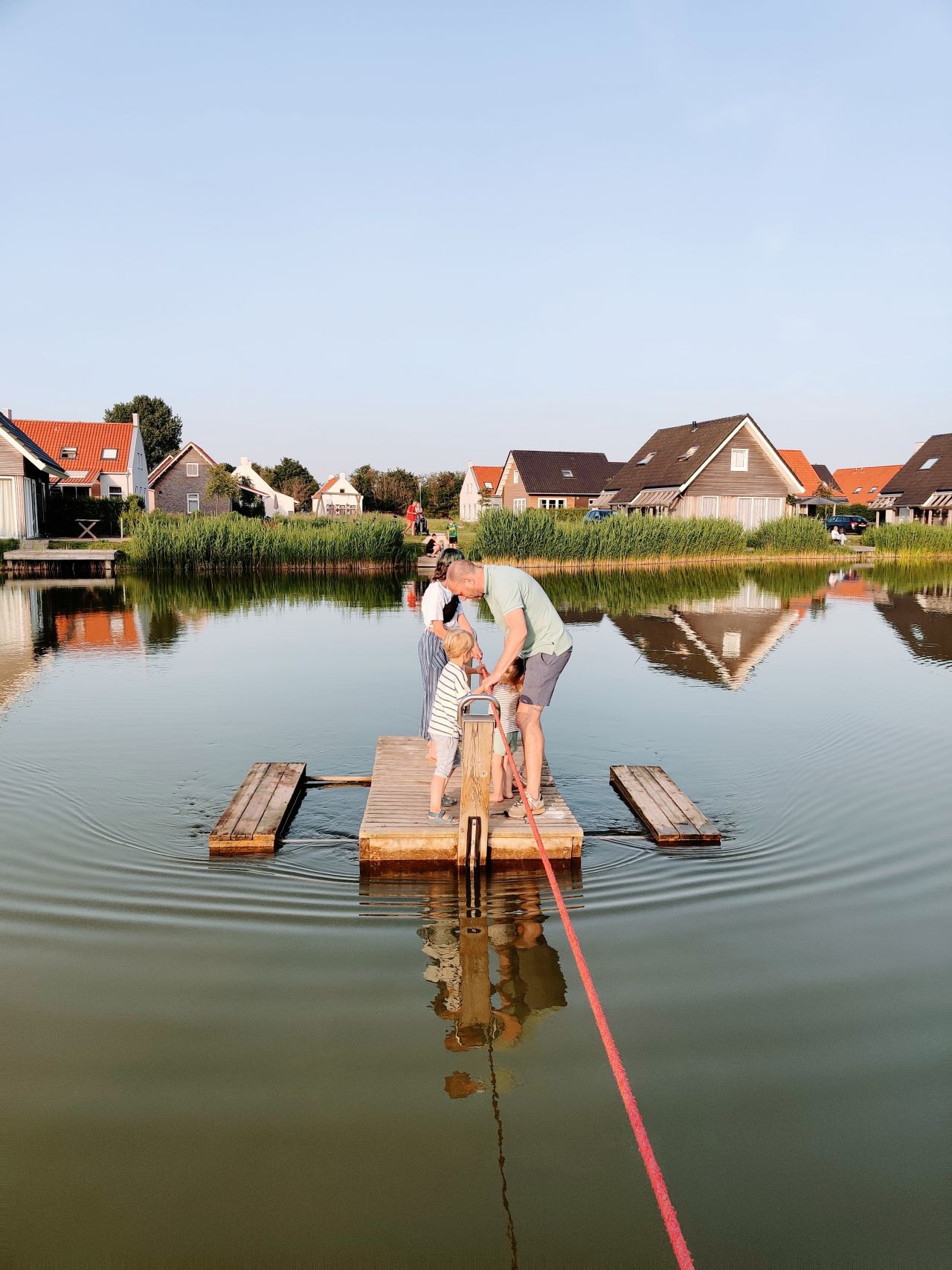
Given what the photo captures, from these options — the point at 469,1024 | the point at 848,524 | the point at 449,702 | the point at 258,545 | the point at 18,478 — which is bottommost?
the point at 469,1024

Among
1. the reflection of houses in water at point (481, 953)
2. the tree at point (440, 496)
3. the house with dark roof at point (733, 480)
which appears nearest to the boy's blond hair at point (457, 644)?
the reflection of houses in water at point (481, 953)

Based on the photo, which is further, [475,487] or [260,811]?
[475,487]

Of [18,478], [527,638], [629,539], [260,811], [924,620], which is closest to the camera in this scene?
[527,638]

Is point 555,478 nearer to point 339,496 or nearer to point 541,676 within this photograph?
point 339,496

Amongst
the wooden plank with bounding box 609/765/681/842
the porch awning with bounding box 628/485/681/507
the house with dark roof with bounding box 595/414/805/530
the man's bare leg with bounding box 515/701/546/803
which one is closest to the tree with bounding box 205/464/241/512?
the porch awning with bounding box 628/485/681/507

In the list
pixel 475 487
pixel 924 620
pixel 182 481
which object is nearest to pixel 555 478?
pixel 475 487

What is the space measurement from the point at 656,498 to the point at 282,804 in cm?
4419

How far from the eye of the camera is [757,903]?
241 inches

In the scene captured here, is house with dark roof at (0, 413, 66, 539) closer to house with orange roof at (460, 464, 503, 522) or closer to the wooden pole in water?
the wooden pole in water

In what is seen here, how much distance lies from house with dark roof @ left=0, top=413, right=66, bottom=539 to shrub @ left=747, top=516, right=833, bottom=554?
29790 millimetres

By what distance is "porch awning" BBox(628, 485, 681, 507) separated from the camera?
156 feet

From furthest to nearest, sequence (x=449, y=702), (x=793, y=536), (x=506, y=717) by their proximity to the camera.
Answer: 1. (x=793, y=536)
2. (x=506, y=717)
3. (x=449, y=702)

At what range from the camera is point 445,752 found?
21.4 ft

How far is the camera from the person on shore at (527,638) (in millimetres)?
6219
